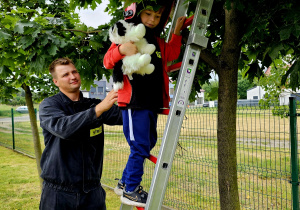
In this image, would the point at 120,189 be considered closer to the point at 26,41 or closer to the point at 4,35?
the point at 26,41

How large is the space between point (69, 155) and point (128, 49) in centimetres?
121

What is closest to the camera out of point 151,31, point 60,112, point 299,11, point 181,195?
point 299,11

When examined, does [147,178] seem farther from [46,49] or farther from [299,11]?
[299,11]

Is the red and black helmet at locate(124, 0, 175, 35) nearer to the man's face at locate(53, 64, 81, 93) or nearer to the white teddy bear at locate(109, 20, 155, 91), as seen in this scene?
the white teddy bear at locate(109, 20, 155, 91)

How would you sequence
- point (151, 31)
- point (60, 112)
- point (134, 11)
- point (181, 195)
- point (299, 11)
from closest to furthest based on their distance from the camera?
point (299, 11), point (134, 11), point (151, 31), point (60, 112), point (181, 195)

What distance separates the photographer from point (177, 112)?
5.49 feet

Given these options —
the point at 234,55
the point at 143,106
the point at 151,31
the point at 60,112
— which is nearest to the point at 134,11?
the point at 151,31

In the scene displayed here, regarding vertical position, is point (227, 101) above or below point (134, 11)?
below

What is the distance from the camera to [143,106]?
73.2 inches

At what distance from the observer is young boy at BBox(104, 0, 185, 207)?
1.80m

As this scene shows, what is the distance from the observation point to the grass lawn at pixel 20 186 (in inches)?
218

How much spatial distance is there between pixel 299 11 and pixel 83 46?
216 cm

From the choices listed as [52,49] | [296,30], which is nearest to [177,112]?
[296,30]

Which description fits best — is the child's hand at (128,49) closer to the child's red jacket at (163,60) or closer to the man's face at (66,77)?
the child's red jacket at (163,60)
